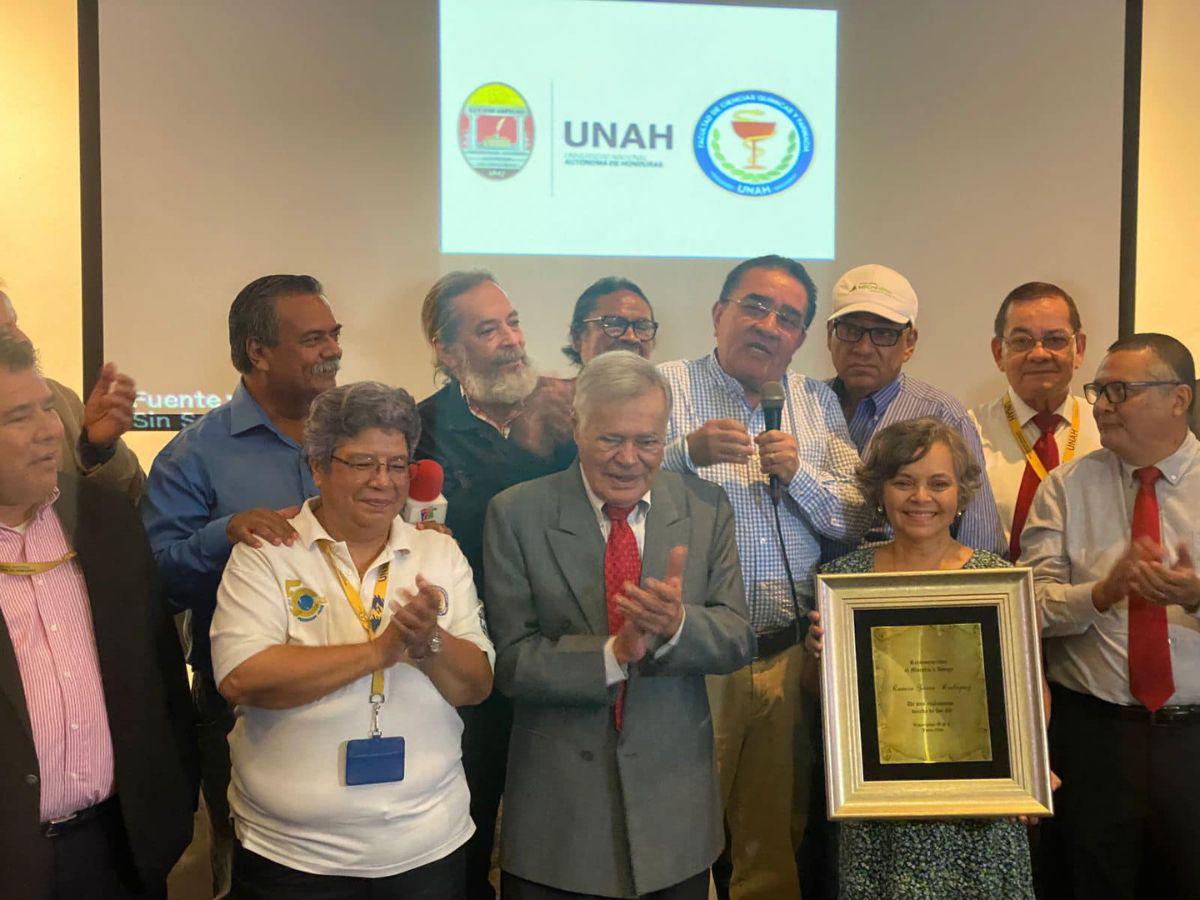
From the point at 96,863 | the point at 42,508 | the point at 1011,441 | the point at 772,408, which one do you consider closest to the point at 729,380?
the point at 772,408

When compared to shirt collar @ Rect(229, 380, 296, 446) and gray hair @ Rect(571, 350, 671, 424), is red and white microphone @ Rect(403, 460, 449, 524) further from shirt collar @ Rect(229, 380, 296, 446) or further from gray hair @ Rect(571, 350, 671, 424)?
gray hair @ Rect(571, 350, 671, 424)

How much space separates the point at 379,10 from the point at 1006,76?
2123 millimetres

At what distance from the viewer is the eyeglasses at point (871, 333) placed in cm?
285

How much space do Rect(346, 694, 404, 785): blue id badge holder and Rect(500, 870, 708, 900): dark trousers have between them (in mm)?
468

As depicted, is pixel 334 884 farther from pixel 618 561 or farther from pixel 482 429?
pixel 482 429

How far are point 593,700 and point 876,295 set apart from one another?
5.15ft

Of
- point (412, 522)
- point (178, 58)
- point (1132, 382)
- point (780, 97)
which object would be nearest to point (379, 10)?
point (178, 58)

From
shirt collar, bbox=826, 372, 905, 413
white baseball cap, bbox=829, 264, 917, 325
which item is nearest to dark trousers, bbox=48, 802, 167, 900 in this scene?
shirt collar, bbox=826, 372, 905, 413

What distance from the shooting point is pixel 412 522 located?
95.0 inches

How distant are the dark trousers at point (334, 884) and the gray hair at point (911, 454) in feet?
4.50

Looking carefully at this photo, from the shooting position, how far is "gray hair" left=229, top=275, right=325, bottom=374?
2.60 meters

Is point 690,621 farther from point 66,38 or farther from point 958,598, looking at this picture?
point 66,38

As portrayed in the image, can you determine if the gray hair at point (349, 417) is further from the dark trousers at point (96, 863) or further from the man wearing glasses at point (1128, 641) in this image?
the man wearing glasses at point (1128, 641)

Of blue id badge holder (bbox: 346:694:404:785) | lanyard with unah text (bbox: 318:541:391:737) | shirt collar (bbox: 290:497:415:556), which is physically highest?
shirt collar (bbox: 290:497:415:556)
